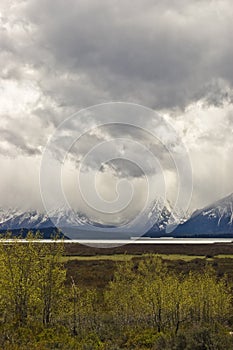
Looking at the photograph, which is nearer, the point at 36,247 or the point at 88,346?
the point at 88,346

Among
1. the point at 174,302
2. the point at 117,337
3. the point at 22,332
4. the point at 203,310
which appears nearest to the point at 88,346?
the point at 22,332

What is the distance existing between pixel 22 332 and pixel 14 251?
316 inches

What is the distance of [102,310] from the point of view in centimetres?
4991

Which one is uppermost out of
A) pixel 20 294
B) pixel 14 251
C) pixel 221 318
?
pixel 14 251

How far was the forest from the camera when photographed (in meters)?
26.9

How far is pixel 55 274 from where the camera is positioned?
35.4m

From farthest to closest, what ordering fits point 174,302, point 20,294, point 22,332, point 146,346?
point 174,302 < point 20,294 < point 146,346 < point 22,332

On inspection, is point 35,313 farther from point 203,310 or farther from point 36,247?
point 203,310

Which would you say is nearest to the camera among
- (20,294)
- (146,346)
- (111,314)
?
(146,346)

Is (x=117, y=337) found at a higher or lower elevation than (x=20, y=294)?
lower

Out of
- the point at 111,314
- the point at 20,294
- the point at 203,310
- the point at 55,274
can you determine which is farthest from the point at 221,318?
the point at 20,294

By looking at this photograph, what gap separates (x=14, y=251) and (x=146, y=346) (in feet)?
42.4

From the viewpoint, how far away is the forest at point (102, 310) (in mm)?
26938

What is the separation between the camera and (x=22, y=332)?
91.8 feet
